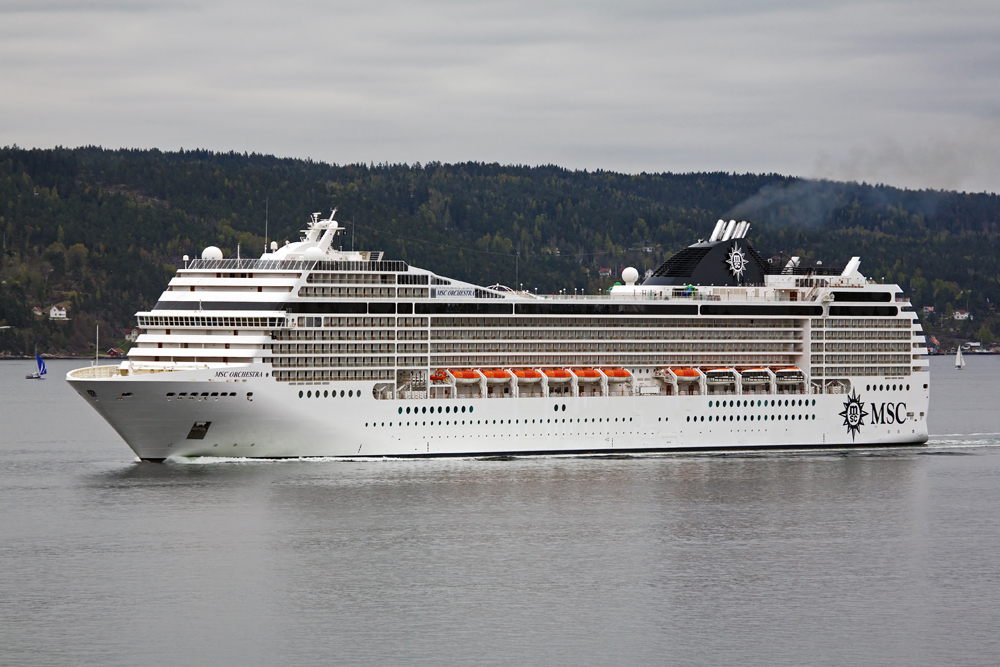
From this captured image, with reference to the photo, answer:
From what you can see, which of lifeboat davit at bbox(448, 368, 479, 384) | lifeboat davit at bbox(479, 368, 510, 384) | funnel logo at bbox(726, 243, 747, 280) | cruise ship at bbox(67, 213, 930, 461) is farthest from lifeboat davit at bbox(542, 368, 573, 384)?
funnel logo at bbox(726, 243, 747, 280)

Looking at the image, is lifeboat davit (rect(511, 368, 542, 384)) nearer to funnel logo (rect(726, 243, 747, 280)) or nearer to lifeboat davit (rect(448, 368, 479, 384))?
lifeboat davit (rect(448, 368, 479, 384))

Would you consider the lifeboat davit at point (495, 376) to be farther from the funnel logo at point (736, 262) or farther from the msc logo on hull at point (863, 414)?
the msc logo on hull at point (863, 414)

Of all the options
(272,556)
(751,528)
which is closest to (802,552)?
(751,528)

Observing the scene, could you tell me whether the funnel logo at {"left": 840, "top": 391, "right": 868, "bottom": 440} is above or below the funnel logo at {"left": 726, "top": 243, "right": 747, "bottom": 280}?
below

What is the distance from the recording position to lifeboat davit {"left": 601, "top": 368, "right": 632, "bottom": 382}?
59781mm

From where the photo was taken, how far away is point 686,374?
6122 cm

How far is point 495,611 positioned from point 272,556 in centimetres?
780

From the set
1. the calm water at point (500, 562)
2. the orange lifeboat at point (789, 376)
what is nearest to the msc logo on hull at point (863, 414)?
the orange lifeboat at point (789, 376)

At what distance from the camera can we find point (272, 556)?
4044 cm

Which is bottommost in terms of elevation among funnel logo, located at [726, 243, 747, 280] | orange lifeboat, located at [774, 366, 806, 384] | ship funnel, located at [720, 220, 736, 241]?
orange lifeboat, located at [774, 366, 806, 384]

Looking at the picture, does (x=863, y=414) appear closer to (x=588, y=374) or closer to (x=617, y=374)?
(x=617, y=374)

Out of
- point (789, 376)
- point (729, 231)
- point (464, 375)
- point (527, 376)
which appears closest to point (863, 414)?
point (789, 376)

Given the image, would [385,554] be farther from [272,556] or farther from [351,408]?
[351,408]

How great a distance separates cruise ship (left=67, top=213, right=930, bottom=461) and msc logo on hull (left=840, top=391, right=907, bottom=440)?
0.09 metres
